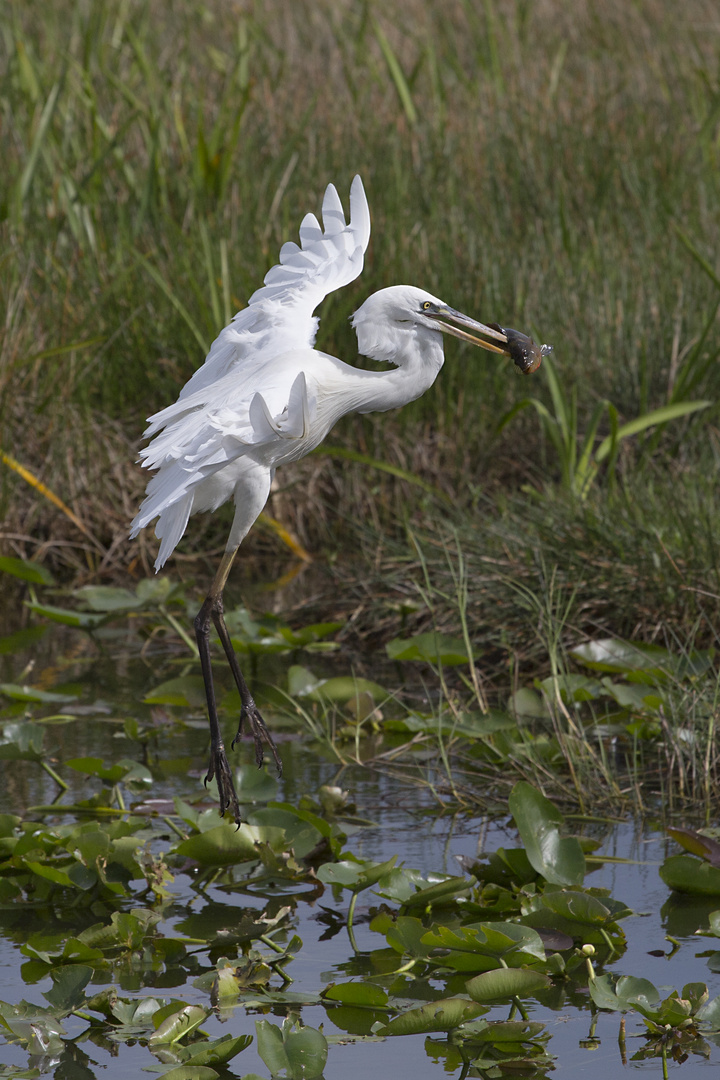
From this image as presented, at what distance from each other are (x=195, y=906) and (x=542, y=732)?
1.23m

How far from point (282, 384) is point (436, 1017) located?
1175mm

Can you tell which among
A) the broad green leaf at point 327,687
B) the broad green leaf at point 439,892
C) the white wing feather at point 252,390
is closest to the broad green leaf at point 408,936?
the broad green leaf at point 439,892

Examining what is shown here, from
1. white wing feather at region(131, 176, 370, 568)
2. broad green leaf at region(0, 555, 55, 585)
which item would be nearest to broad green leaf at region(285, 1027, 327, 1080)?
white wing feather at region(131, 176, 370, 568)

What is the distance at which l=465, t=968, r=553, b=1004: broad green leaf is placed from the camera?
2248 mm

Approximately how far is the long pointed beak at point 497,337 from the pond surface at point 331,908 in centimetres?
106

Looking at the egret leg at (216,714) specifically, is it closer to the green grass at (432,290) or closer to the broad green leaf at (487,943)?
the broad green leaf at (487,943)

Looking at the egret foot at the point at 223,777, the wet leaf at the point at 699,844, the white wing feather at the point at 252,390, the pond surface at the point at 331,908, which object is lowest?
the pond surface at the point at 331,908

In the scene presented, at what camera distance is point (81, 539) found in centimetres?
531

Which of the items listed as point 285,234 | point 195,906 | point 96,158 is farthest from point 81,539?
point 195,906

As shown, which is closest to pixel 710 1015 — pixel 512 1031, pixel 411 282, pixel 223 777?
pixel 512 1031

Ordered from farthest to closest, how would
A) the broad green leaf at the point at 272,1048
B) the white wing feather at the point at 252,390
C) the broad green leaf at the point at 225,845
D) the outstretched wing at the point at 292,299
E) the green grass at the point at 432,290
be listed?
the green grass at the point at 432,290
the broad green leaf at the point at 225,845
the outstretched wing at the point at 292,299
the white wing feather at the point at 252,390
the broad green leaf at the point at 272,1048

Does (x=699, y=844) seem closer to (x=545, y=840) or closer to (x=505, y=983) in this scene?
(x=545, y=840)

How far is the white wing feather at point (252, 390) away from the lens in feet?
8.01

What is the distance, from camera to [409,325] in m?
2.60
